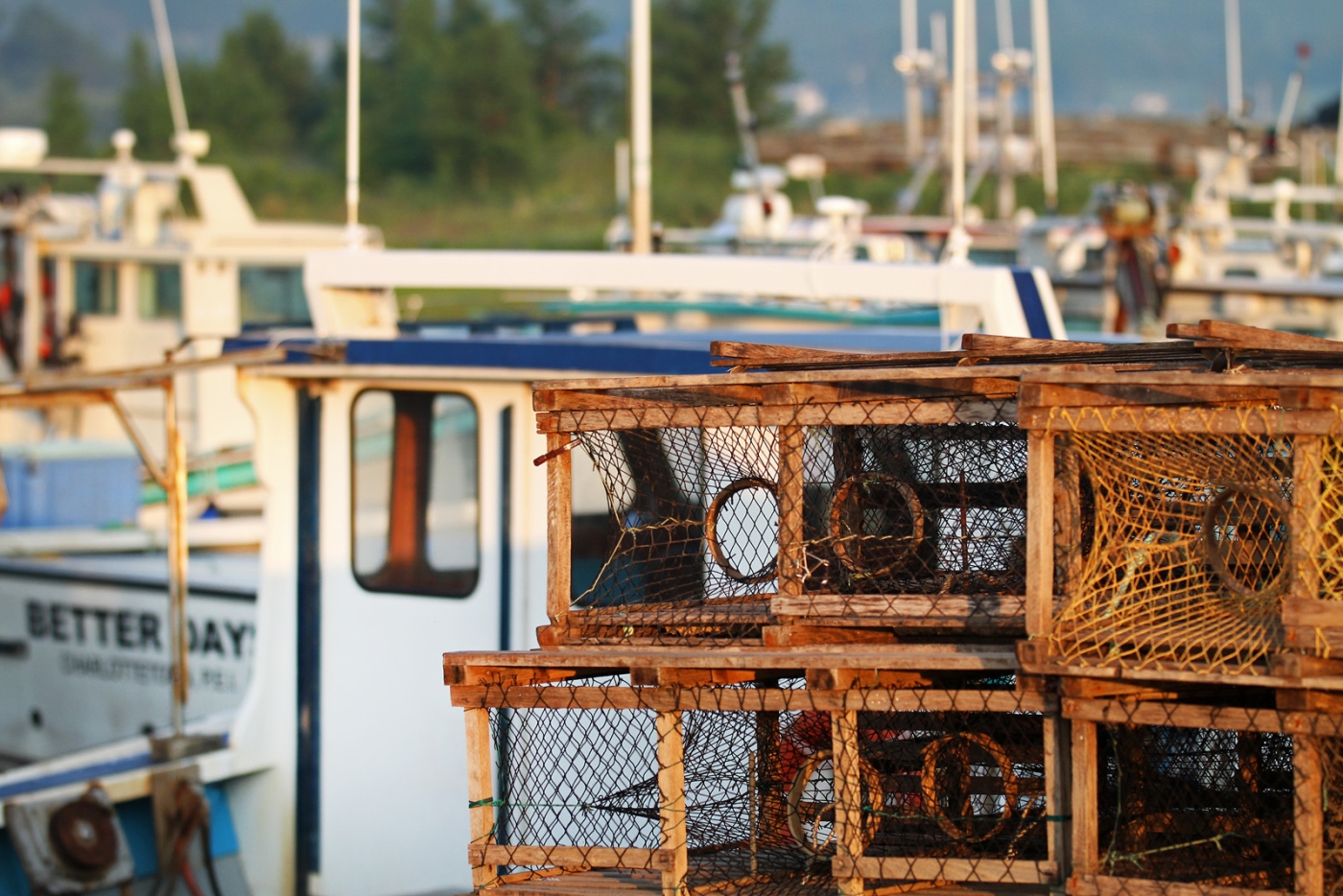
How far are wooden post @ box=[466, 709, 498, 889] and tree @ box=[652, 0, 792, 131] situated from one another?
188 feet

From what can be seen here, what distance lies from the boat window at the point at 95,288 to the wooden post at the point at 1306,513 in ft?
41.9

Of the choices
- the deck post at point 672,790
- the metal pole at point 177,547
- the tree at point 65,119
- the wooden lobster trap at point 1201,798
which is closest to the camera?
the wooden lobster trap at point 1201,798

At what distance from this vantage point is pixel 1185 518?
153 inches

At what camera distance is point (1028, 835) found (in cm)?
418

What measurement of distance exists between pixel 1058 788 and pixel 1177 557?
614 mm

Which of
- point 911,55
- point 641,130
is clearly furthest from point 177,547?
point 911,55

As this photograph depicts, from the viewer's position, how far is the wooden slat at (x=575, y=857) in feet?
13.7

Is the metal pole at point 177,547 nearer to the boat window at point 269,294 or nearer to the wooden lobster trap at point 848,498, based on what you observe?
the wooden lobster trap at point 848,498

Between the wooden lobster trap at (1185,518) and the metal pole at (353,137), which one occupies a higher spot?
the metal pole at (353,137)

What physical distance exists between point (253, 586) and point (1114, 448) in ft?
20.5

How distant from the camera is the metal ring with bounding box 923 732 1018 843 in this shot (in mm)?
4109

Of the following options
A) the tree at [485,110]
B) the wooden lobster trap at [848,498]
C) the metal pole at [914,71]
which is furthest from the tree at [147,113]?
the wooden lobster trap at [848,498]

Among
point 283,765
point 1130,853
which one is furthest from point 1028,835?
point 283,765

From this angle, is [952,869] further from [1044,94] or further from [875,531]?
[1044,94]
